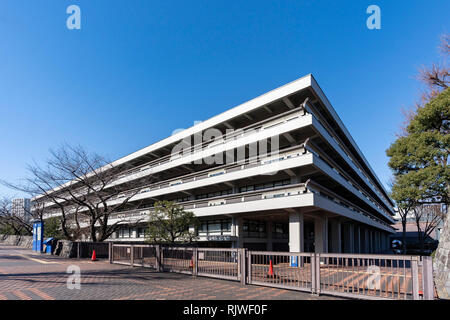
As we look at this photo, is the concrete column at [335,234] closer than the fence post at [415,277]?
No

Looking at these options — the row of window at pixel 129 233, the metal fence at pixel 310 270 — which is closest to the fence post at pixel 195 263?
the metal fence at pixel 310 270

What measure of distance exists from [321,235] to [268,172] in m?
8.05

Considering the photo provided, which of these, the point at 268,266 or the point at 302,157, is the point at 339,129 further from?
the point at 268,266

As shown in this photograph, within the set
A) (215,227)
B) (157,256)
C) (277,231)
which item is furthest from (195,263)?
(277,231)

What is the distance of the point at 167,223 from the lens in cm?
2219

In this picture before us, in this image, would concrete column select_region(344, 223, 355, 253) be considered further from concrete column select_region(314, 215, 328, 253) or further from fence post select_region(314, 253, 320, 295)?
fence post select_region(314, 253, 320, 295)

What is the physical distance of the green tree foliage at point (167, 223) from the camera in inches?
870

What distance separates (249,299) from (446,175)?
14.6m

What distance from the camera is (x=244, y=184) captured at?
32.2 meters

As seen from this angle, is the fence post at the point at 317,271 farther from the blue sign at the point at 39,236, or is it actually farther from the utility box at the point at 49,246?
the blue sign at the point at 39,236

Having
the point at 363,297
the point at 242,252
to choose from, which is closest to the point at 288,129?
the point at 242,252

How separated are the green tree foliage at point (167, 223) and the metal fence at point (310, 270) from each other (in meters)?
5.17

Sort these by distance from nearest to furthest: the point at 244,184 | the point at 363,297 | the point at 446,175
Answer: the point at 363,297 < the point at 446,175 < the point at 244,184
